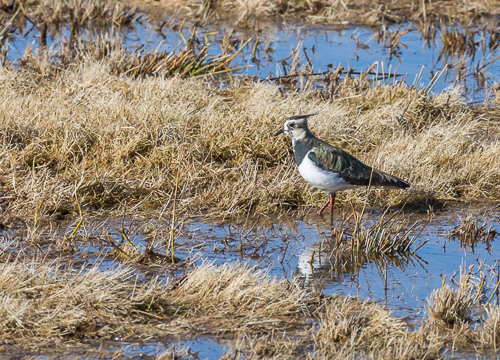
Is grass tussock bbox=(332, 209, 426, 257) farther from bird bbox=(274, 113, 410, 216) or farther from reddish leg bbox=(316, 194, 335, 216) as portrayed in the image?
reddish leg bbox=(316, 194, 335, 216)

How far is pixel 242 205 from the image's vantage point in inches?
254

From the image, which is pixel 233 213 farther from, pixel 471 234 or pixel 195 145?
pixel 471 234

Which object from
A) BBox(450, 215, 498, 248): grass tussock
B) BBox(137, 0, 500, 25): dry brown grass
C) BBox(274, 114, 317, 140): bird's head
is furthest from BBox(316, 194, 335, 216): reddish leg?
BBox(137, 0, 500, 25): dry brown grass

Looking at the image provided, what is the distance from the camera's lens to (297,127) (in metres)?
6.71

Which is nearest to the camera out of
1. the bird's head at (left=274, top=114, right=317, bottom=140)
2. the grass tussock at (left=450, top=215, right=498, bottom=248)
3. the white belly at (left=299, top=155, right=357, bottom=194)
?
the grass tussock at (left=450, top=215, right=498, bottom=248)

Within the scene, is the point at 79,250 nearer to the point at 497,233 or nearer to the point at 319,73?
the point at 497,233

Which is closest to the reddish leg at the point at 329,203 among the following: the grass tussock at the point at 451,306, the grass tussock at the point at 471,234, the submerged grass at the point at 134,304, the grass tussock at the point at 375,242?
the grass tussock at the point at 375,242

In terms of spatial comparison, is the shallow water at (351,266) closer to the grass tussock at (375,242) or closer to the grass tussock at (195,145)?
the grass tussock at (375,242)

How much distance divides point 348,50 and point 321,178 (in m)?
6.10

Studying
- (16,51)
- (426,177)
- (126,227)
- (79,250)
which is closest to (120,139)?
(126,227)

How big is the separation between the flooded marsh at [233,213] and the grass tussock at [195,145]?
23 millimetres

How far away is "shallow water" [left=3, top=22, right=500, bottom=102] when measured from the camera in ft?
34.9

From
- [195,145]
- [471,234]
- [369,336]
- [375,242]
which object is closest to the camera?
[369,336]

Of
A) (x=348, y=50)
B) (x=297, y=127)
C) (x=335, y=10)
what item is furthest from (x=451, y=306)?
(x=335, y=10)
